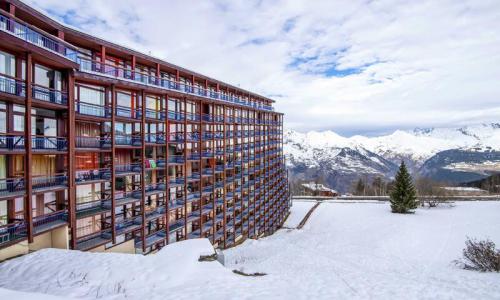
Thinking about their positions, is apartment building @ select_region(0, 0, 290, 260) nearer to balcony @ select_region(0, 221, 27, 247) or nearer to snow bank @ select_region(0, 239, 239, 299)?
balcony @ select_region(0, 221, 27, 247)

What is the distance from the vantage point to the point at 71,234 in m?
19.0

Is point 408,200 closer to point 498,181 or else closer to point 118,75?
point 118,75

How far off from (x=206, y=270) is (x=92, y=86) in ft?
53.8

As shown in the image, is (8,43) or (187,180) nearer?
(8,43)

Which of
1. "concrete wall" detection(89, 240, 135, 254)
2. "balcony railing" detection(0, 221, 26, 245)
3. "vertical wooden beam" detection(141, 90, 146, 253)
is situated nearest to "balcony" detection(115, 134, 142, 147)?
"vertical wooden beam" detection(141, 90, 146, 253)

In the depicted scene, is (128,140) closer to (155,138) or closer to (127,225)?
(155,138)

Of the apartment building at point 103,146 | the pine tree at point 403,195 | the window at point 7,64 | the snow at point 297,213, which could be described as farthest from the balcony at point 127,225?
the pine tree at point 403,195

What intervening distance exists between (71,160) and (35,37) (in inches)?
309

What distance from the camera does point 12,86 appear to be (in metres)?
15.6

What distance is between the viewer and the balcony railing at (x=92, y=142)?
2035 cm

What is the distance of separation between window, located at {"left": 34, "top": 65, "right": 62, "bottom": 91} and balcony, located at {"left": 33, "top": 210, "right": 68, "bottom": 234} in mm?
8462

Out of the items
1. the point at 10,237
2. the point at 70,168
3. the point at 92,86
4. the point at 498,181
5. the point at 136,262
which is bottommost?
the point at 498,181

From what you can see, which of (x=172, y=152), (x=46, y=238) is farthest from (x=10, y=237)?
(x=172, y=152)

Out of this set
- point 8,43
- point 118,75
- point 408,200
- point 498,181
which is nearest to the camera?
point 8,43
